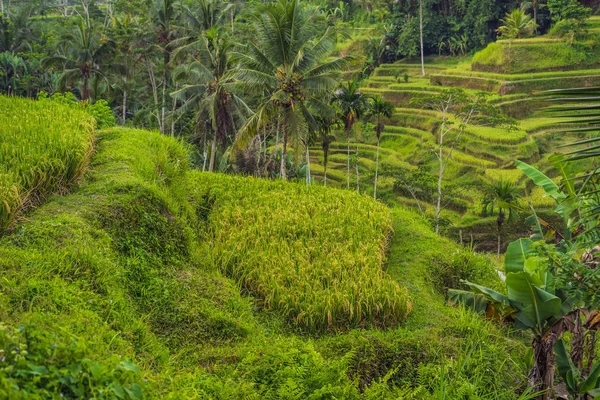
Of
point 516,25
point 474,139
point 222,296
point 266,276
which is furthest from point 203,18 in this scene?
point 516,25

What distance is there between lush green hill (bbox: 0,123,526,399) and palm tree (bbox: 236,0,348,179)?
15.3 feet

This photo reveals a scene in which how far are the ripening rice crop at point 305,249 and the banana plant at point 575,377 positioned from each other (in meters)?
1.93

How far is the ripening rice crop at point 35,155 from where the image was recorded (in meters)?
5.07

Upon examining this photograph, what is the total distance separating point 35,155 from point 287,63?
9.43m

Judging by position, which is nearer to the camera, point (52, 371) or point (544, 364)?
point (52, 371)

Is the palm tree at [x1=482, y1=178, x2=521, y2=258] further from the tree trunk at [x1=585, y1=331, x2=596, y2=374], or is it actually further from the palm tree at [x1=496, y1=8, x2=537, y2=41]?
the palm tree at [x1=496, y1=8, x2=537, y2=41]

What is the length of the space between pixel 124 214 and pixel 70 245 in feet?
4.39

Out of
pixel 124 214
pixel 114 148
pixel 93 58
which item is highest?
pixel 93 58

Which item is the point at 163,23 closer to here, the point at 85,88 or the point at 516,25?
the point at 85,88

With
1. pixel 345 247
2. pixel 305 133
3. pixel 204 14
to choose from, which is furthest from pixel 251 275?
pixel 204 14

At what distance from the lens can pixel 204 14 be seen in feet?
79.0

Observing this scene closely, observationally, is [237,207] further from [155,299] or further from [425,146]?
[425,146]

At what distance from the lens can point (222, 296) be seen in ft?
20.2

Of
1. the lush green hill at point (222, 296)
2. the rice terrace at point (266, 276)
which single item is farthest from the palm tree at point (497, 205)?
the lush green hill at point (222, 296)
